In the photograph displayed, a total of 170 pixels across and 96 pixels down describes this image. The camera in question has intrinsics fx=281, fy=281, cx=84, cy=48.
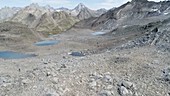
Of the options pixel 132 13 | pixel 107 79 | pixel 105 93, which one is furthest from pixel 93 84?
pixel 132 13

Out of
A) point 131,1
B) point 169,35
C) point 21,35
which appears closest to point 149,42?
point 169,35

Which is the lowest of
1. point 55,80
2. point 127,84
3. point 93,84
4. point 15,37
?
point 15,37

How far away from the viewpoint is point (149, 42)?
2184 cm

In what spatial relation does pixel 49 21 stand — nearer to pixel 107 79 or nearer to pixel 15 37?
pixel 15 37

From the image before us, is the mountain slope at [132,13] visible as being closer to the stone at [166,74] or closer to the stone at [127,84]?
the stone at [166,74]

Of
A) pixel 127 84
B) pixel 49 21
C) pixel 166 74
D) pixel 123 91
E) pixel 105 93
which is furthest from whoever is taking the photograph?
pixel 49 21


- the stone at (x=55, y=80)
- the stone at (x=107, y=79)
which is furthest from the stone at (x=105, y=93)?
the stone at (x=55, y=80)

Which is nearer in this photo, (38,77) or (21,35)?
(38,77)

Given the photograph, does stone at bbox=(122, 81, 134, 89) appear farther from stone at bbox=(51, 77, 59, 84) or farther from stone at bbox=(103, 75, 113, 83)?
stone at bbox=(51, 77, 59, 84)

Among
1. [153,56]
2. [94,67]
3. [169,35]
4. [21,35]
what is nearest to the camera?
[94,67]

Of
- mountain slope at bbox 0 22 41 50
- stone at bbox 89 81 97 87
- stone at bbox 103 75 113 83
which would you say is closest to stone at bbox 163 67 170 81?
stone at bbox 103 75 113 83

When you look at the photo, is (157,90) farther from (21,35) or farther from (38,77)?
(21,35)

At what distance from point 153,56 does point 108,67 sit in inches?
166

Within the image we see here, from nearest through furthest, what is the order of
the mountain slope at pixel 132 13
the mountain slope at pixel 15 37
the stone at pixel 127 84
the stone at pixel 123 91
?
the stone at pixel 123 91 < the stone at pixel 127 84 < the mountain slope at pixel 15 37 < the mountain slope at pixel 132 13
